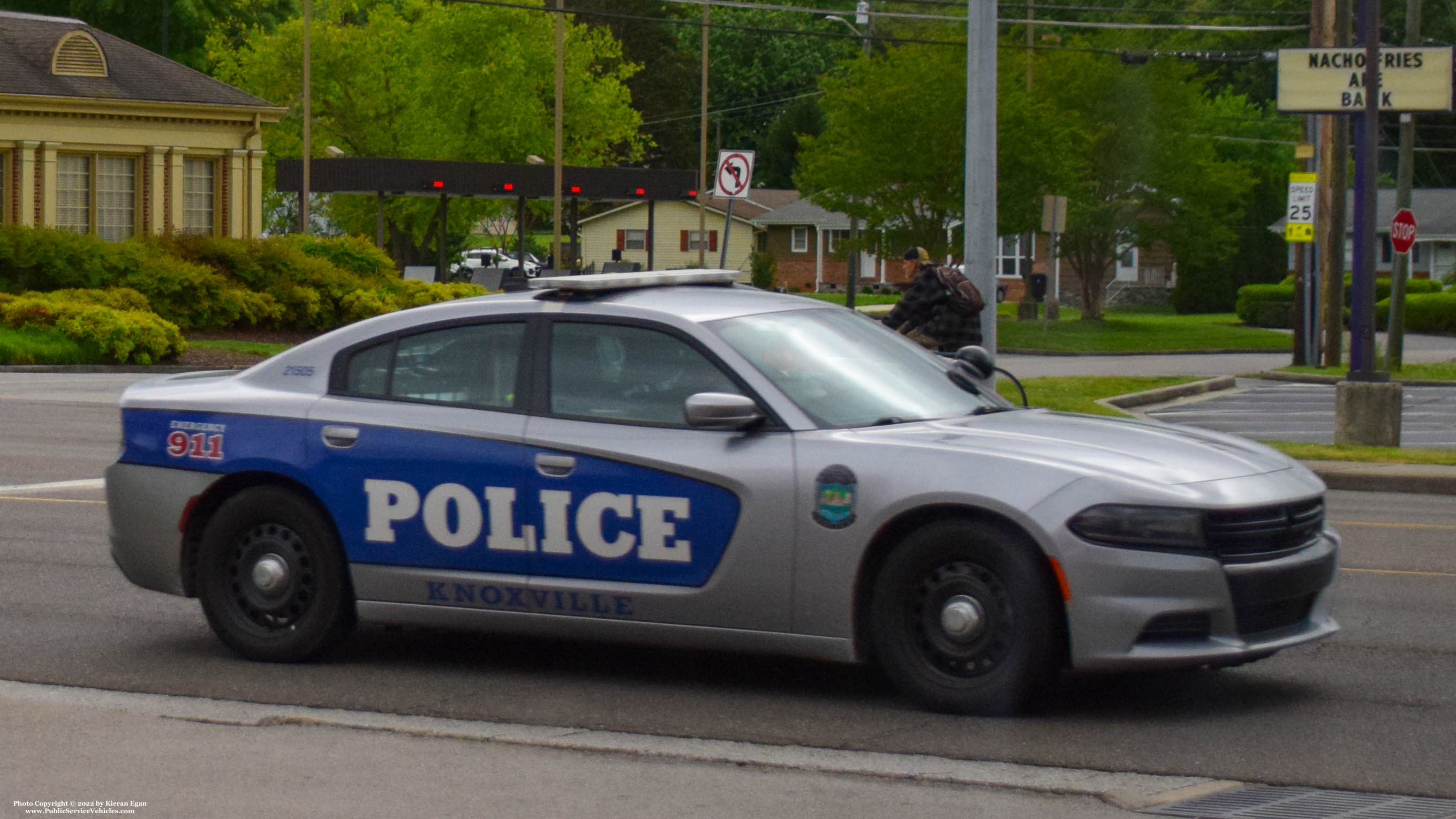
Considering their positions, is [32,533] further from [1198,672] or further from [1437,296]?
[1437,296]

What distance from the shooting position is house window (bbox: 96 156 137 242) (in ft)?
138

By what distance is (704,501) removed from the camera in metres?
7.07

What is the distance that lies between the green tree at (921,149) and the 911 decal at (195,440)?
36466 mm

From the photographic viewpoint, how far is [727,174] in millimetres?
22453

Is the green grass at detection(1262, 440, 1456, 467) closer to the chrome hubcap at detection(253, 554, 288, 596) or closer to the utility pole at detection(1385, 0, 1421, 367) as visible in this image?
the utility pole at detection(1385, 0, 1421, 367)

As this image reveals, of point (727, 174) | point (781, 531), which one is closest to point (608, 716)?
point (781, 531)

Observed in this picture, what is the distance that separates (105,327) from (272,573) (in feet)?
71.9

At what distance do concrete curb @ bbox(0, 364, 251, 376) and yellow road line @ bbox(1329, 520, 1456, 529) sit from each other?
18.4 metres

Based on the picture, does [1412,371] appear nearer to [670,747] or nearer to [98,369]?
[98,369]

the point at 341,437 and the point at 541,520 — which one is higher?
the point at 341,437

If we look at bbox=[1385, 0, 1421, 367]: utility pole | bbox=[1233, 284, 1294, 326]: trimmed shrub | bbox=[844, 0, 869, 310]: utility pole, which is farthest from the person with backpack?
bbox=[1233, 284, 1294, 326]: trimmed shrub

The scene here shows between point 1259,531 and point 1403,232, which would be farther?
point 1403,232

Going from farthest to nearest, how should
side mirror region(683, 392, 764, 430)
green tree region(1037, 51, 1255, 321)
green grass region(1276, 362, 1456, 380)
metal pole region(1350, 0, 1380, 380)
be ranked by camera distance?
green tree region(1037, 51, 1255, 321) → green grass region(1276, 362, 1456, 380) → metal pole region(1350, 0, 1380, 380) → side mirror region(683, 392, 764, 430)

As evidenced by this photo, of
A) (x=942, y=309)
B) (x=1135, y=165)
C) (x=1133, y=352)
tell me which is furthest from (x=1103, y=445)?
(x=1135, y=165)
